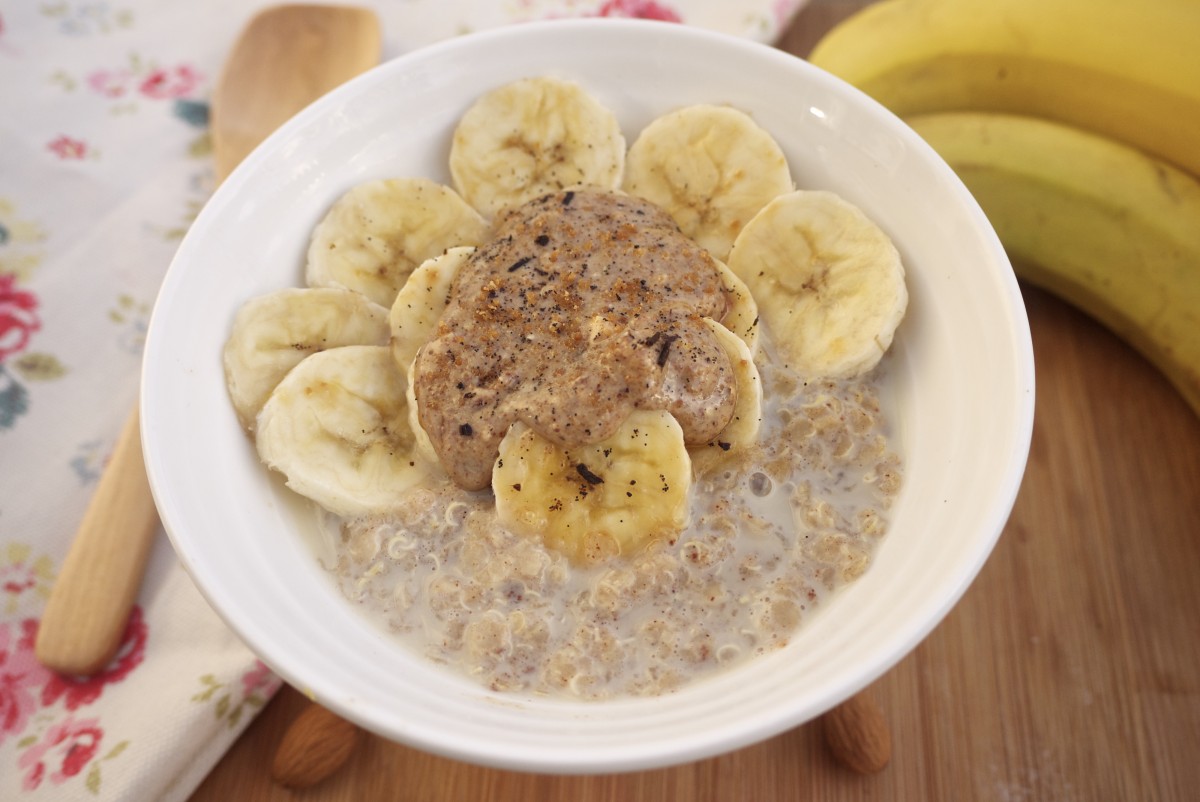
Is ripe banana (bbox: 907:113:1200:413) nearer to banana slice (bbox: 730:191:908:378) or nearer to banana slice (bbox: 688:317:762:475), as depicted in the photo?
banana slice (bbox: 730:191:908:378)

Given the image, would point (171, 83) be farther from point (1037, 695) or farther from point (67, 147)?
point (1037, 695)

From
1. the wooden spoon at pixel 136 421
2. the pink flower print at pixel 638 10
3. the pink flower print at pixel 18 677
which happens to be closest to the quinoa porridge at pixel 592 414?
the wooden spoon at pixel 136 421

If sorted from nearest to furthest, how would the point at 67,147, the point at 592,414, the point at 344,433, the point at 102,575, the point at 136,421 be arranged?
the point at 592,414
the point at 344,433
the point at 102,575
the point at 136,421
the point at 67,147

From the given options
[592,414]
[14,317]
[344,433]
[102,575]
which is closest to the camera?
[592,414]

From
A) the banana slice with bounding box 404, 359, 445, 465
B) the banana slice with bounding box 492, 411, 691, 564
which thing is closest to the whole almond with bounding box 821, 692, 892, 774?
the banana slice with bounding box 492, 411, 691, 564

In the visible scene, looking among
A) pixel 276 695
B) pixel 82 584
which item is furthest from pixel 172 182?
pixel 276 695

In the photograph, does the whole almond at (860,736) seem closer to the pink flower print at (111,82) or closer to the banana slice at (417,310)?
the banana slice at (417,310)

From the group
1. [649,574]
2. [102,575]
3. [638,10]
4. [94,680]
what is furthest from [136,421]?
[638,10]
